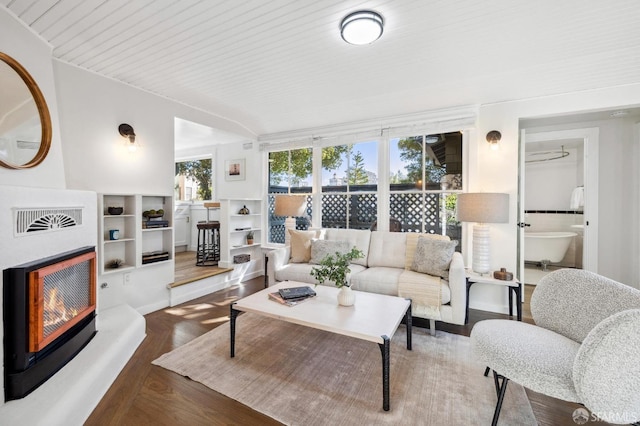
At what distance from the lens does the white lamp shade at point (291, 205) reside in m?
4.04

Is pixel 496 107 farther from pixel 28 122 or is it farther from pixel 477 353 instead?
pixel 28 122

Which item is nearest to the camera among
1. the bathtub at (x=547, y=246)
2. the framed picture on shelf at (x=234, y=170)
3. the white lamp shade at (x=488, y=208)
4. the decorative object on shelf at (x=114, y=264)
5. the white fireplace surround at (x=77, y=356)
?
the white fireplace surround at (x=77, y=356)

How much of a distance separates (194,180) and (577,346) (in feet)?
20.3

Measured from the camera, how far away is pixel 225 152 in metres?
5.22

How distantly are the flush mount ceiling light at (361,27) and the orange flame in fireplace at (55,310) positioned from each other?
2.54 metres

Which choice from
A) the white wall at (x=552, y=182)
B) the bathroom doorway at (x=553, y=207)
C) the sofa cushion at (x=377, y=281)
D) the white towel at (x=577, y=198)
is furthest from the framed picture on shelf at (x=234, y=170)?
the white towel at (x=577, y=198)

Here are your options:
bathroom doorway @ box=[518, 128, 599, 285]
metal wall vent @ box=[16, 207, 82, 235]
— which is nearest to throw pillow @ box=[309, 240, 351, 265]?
metal wall vent @ box=[16, 207, 82, 235]

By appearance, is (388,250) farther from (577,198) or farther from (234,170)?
(577,198)

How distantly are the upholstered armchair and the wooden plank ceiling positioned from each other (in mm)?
1717

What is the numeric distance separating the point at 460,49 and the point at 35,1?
117 inches

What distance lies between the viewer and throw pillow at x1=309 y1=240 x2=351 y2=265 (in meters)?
3.46

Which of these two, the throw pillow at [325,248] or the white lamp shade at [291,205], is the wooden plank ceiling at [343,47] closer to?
the white lamp shade at [291,205]

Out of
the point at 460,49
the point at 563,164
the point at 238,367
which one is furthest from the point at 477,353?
the point at 563,164

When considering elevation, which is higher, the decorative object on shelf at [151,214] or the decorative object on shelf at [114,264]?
the decorative object on shelf at [151,214]
